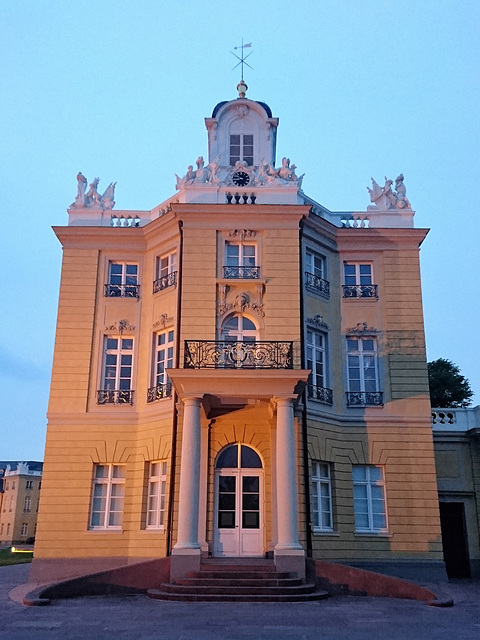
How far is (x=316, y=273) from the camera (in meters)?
20.9

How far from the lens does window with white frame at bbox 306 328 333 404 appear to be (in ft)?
63.1

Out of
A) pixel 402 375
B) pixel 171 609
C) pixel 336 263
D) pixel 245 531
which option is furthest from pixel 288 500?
pixel 336 263

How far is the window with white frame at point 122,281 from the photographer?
830 inches

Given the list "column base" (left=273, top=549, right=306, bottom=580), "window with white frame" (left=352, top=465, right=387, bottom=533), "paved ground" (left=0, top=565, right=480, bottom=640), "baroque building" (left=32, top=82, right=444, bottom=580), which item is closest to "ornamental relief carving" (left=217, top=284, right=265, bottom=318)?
"baroque building" (left=32, top=82, right=444, bottom=580)

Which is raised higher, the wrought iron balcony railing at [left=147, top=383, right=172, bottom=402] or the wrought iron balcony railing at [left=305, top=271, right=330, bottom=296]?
the wrought iron balcony railing at [left=305, top=271, right=330, bottom=296]

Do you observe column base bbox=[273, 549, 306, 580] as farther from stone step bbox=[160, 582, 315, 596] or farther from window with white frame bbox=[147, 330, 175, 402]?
window with white frame bbox=[147, 330, 175, 402]

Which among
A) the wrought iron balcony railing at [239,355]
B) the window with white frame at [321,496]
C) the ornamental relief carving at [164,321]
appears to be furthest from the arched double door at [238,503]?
the ornamental relief carving at [164,321]

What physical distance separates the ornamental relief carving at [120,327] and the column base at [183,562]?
7.95 metres

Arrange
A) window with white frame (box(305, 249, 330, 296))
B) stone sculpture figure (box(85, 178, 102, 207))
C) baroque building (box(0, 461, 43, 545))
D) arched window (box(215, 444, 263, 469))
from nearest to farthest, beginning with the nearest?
arched window (box(215, 444, 263, 469)) < window with white frame (box(305, 249, 330, 296)) < stone sculpture figure (box(85, 178, 102, 207)) < baroque building (box(0, 461, 43, 545))

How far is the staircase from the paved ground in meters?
0.44

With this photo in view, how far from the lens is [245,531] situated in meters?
17.2

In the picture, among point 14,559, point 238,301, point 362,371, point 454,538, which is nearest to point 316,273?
point 238,301

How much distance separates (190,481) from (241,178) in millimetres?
10435

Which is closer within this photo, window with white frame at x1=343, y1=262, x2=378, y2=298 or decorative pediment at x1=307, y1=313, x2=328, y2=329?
decorative pediment at x1=307, y1=313, x2=328, y2=329
